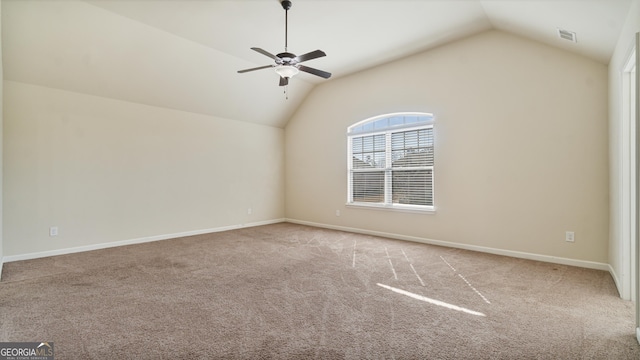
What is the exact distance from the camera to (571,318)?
2289 mm

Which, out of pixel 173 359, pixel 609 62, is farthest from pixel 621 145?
pixel 173 359

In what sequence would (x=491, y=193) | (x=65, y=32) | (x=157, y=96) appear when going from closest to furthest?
1. (x=65, y=32)
2. (x=491, y=193)
3. (x=157, y=96)

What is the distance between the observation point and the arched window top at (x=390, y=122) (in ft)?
16.4

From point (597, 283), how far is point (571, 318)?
116 centimetres

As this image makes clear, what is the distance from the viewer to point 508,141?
4023mm

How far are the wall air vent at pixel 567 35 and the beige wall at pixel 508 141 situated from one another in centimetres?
40

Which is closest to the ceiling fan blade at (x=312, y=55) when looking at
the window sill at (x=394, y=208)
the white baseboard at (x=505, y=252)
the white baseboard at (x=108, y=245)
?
the window sill at (x=394, y=208)

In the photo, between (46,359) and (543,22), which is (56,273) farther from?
(543,22)

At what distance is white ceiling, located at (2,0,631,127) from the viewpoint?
10.7ft

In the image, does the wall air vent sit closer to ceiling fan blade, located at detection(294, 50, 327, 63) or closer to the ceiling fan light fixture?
ceiling fan blade, located at detection(294, 50, 327, 63)

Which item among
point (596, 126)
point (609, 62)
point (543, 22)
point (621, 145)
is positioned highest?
point (543, 22)

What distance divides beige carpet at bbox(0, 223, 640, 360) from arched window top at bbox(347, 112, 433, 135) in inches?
89.3

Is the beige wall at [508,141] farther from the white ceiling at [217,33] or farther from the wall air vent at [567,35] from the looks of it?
the wall air vent at [567,35]

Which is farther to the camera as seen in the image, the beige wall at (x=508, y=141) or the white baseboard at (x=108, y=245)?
the white baseboard at (x=108, y=245)
